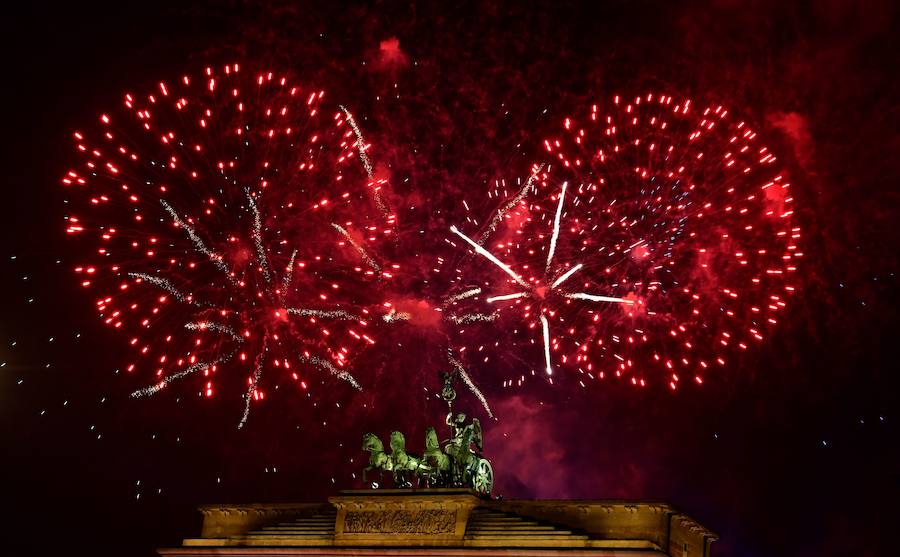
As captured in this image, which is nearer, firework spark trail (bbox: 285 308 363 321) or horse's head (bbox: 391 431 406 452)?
firework spark trail (bbox: 285 308 363 321)

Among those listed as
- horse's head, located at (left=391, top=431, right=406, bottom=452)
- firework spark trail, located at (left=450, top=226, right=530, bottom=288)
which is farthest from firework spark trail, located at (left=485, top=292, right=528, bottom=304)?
horse's head, located at (left=391, top=431, right=406, bottom=452)

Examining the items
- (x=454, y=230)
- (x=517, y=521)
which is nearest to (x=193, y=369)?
(x=454, y=230)

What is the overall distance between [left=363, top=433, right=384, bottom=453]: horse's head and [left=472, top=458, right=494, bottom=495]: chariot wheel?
2.97 meters

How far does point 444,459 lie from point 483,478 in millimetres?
1400

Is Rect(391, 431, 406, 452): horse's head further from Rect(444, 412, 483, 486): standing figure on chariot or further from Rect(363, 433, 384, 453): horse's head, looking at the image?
Rect(444, 412, 483, 486): standing figure on chariot

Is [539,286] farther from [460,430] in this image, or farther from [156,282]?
[156,282]

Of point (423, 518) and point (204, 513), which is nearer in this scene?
point (423, 518)

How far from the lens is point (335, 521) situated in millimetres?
32438

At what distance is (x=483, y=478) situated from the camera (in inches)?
1248

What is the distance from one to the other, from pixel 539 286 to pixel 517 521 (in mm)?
7185

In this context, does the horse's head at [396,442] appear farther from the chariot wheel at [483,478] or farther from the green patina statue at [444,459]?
the chariot wheel at [483,478]

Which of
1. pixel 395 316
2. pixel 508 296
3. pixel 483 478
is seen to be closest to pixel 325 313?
pixel 395 316

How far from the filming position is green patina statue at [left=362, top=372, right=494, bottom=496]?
3130 centimetres

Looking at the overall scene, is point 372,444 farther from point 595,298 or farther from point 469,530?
point 595,298
